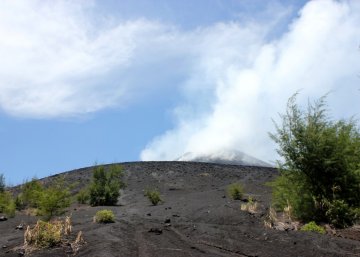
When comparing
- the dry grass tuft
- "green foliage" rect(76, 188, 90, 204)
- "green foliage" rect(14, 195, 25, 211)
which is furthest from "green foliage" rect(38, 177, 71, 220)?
"green foliage" rect(76, 188, 90, 204)

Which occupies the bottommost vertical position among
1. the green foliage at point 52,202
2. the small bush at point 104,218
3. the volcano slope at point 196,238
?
the volcano slope at point 196,238

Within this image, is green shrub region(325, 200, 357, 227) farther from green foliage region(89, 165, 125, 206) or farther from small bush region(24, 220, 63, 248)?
green foliage region(89, 165, 125, 206)

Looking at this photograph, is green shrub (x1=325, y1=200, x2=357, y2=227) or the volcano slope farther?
green shrub (x1=325, y1=200, x2=357, y2=227)

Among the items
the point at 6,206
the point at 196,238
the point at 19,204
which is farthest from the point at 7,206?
the point at 196,238

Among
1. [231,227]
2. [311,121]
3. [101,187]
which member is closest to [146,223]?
[231,227]

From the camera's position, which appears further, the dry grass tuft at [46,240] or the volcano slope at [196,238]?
the volcano slope at [196,238]

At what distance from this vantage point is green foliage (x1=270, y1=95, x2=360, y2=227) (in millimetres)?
19156

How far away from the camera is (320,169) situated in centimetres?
1997

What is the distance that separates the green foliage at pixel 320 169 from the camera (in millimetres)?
19156

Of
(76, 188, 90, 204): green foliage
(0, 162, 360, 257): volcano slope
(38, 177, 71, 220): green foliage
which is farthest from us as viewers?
(76, 188, 90, 204): green foliage

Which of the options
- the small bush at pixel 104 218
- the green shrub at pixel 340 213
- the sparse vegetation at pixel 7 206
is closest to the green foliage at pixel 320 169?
the green shrub at pixel 340 213

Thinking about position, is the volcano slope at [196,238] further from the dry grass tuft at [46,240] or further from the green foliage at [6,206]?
the green foliage at [6,206]

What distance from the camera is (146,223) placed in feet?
63.5

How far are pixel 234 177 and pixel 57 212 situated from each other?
28.6 m
